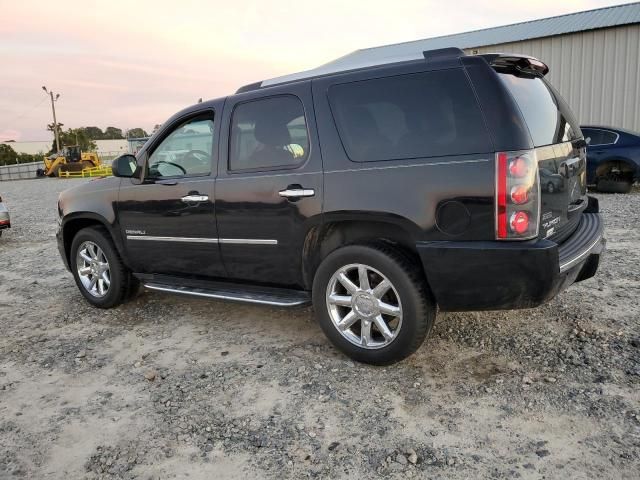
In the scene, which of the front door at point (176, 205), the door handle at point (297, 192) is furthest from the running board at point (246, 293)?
the door handle at point (297, 192)

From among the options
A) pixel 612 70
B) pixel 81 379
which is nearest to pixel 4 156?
pixel 612 70

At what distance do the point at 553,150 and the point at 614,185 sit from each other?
9.42 metres

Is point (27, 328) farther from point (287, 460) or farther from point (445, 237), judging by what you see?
point (445, 237)

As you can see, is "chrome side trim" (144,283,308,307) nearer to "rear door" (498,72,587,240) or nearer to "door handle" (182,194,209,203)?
"door handle" (182,194,209,203)

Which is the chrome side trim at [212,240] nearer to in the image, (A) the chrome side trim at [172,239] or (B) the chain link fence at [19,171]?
(A) the chrome side trim at [172,239]

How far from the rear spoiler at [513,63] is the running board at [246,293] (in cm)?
195

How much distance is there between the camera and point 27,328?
4711 mm

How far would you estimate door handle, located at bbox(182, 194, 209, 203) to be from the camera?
13.5ft

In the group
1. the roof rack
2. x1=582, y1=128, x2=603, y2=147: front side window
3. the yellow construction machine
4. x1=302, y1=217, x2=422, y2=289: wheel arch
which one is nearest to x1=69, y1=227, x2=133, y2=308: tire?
the roof rack

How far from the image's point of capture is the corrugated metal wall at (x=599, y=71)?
15.7 meters

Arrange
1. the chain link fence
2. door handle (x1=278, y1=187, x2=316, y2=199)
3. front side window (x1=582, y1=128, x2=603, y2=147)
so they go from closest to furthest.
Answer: door handle (x1=278, y1=187, x2=316, y2=199) → front side window (x1=582, y1=128, x2=603, y2=147) → the chain link fence

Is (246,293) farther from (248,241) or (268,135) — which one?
(268,135)

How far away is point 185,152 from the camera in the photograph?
14.6ft

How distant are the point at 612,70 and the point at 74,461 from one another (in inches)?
700
